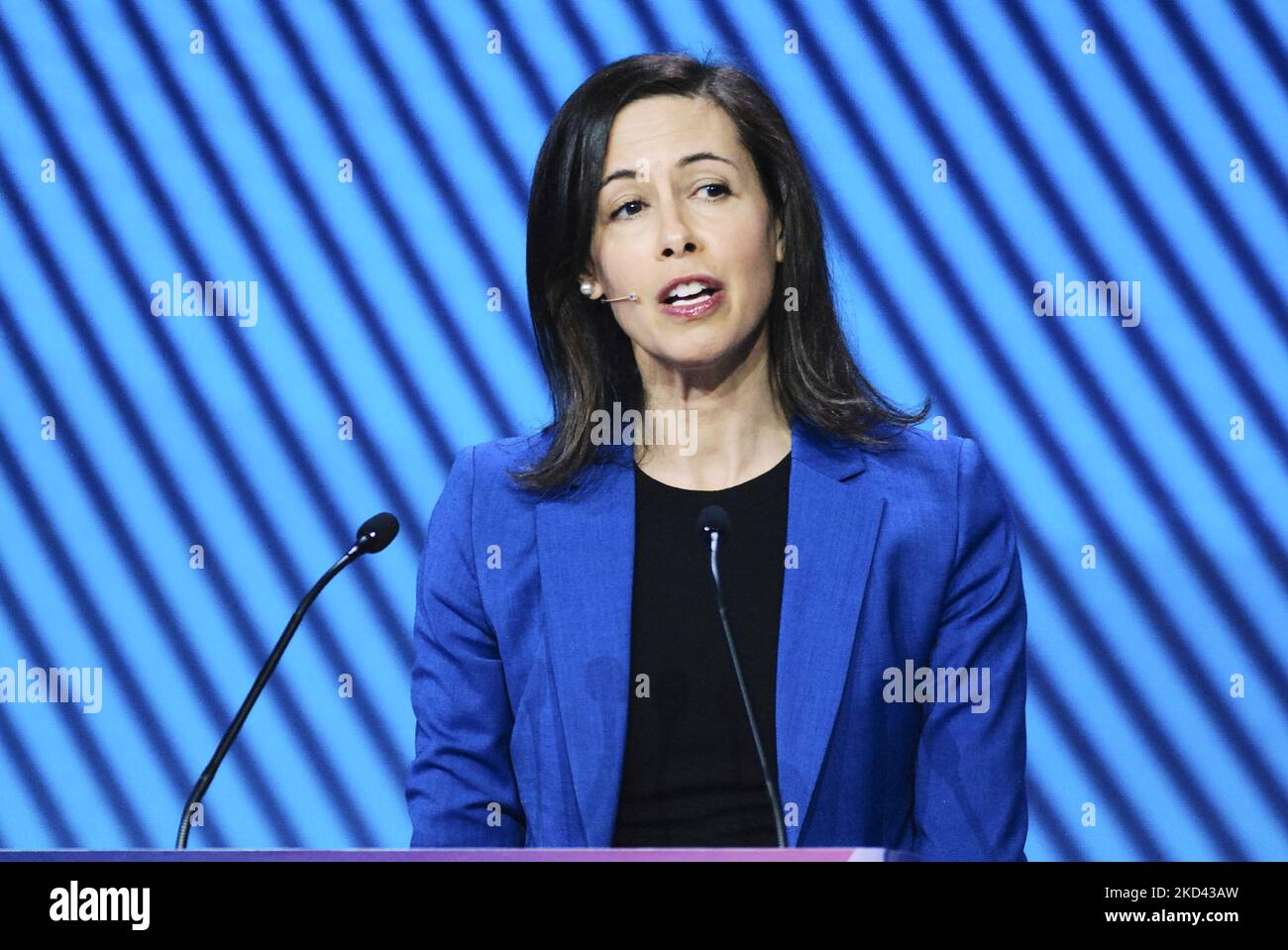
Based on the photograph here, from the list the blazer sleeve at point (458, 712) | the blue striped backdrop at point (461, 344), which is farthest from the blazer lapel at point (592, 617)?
the blue striped backdrop at point (461, 344)

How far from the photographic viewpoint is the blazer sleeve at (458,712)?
6.97ft

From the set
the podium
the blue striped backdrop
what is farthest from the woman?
the podium

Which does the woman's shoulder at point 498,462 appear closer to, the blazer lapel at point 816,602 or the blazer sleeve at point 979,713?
the blazer lapel at point 816,602

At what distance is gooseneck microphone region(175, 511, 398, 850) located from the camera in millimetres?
1839

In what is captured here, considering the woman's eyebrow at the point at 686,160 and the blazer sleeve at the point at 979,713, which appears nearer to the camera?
the blazer sleeve at the point at 979,713

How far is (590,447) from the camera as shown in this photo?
92.2 inches

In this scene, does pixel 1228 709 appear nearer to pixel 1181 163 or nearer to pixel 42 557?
pixel 1181 163

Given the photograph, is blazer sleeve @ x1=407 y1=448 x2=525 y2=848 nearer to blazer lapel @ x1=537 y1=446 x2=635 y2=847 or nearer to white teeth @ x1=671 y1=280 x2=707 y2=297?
blazer lapel @ x1=537 y1=446 x2=635 y2=847

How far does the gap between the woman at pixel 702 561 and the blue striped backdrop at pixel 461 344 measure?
196 millimetres

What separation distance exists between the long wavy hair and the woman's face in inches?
1.1
